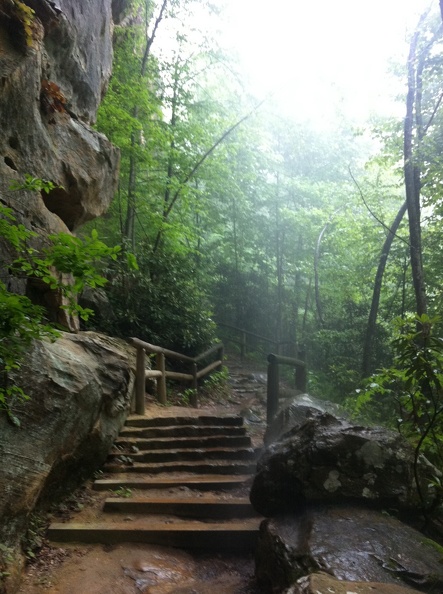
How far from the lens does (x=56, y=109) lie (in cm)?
660

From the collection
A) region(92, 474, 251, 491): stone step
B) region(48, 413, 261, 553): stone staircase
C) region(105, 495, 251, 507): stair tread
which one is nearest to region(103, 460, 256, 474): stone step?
region(48, 413, 261, 553): stone staircase

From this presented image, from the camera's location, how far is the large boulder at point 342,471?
11.3ft

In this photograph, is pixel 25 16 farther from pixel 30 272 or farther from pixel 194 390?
pixel 194 390

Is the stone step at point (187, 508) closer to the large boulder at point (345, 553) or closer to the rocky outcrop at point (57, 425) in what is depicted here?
the rocky outcrop at point (57, 425)

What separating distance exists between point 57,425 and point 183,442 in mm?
2155

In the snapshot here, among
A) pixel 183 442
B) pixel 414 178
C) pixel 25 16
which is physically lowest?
pixel 183 442

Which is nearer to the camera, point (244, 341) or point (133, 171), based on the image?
point (133, 171)

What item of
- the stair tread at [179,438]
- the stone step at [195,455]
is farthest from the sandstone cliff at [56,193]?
the stone step at [195,455]

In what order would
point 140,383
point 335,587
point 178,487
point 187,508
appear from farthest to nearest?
1. point 140,383
2. point 178,487
3. point 187,508
4. point 335,587

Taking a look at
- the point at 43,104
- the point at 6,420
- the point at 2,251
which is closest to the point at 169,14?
the point at 43,104

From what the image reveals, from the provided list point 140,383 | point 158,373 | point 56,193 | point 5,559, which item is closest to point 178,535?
point 5,559

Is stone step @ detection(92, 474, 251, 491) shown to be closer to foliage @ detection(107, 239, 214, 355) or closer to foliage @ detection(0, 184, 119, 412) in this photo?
foliage @ detection(0, 184, 119, 412)

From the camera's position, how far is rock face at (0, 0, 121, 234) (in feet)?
17.3

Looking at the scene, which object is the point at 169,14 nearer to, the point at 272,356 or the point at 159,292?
the point at 159,292
